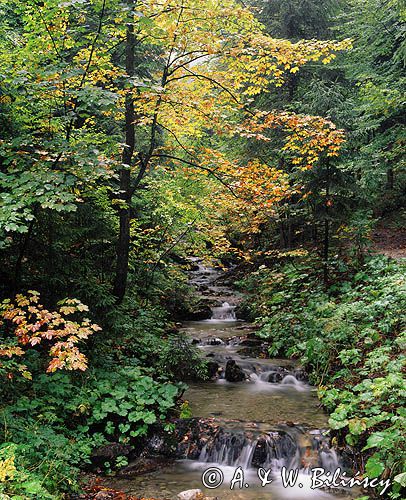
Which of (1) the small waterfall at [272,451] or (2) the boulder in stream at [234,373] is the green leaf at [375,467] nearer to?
(1) the small waterfall at [272,451]

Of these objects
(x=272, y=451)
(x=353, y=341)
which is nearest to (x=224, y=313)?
(x=353, y=341)

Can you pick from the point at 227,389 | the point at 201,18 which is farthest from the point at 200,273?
the point at 201,18

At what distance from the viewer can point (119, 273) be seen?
823cm

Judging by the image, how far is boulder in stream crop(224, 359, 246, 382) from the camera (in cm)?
918

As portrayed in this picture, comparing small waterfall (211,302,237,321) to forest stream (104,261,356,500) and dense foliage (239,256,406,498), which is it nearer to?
dense foliage (239,256,406,498)

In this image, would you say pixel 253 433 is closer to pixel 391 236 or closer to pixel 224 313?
pixel 224 313

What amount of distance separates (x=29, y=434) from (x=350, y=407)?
465 cm

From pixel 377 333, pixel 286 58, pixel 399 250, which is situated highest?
pixel 286 58

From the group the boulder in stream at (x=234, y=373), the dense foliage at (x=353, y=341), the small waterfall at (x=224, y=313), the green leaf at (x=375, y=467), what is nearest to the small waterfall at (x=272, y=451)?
the dense foliage at (x=353, y=341)

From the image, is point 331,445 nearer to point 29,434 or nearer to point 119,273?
point 29,434

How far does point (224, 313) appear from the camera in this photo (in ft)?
50.9

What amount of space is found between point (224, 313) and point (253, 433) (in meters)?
9.11

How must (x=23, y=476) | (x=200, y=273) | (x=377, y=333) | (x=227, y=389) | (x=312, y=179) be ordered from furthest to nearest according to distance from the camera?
(x=200, y=273), (x=312, y=179), (x=227, y=389), (x=377, y=333), (x=23, y=476)

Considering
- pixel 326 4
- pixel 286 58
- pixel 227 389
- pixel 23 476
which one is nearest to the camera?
pixel 23 476
